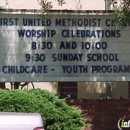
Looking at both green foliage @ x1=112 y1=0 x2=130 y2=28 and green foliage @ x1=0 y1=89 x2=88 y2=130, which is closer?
green foliage @ x1=0 y1=89 x2=88 y2=130

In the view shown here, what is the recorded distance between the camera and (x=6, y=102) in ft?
35.4

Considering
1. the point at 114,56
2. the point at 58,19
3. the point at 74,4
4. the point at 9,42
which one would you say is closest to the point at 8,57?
the point at 9,42

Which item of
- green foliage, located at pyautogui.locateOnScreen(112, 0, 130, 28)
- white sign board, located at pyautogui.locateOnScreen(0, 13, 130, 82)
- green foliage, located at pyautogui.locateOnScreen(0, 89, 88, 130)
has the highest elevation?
green foliage, located at pyautogui.locateOnScreen(112, 0, 130, 28)

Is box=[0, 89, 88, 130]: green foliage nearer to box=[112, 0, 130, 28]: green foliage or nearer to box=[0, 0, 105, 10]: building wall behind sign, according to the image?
box=[112, 0, 130, 28]: green foliage

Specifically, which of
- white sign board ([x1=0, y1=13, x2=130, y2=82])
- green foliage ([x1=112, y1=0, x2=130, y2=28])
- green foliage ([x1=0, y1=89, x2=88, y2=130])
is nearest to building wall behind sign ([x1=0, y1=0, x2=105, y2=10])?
white sign board ([x1=0, y1=13, x2=130, y2=82])

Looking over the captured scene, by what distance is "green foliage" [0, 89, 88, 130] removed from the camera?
1079 centimetres

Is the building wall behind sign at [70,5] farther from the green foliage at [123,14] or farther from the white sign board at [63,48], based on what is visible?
the green foliage at [123,14]

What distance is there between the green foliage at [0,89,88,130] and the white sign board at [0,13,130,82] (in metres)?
2.49

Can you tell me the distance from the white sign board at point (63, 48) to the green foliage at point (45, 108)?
249 cm

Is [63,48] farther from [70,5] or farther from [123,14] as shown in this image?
[70,5]

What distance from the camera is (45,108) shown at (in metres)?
10.9

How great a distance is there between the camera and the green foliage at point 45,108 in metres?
10.8

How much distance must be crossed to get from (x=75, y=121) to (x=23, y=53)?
10.3 feet

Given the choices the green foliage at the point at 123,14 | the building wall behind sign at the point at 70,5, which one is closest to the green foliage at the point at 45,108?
the green foliage at the point at 123,14
